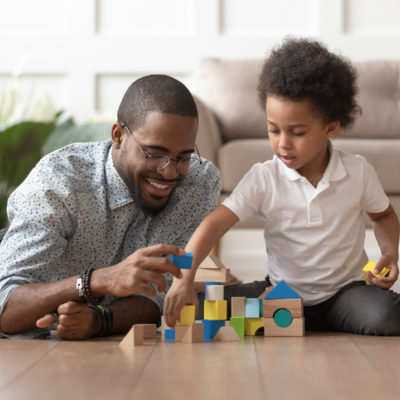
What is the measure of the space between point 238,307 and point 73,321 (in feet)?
1.25

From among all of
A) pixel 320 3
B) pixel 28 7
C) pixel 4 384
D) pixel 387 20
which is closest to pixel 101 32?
pixel 28 7

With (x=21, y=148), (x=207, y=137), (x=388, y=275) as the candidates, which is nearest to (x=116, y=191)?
(x=388, y=275)

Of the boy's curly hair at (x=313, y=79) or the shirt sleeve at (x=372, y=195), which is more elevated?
the boy's curly hair at (x=313, y=79)

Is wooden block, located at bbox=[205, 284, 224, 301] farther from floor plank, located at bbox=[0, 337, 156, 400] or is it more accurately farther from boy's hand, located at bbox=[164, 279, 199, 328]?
floor plank, located at bbox=[0, 337, 156, 400]

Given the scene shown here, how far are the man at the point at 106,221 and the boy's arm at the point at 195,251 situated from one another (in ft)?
0.21

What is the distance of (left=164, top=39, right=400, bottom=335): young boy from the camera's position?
174 cm

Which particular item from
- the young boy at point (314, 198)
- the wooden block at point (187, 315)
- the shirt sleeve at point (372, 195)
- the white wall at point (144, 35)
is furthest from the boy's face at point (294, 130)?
the white wall at point (144, 35)

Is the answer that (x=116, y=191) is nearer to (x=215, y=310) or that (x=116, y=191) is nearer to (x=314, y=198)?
(x=215, y=310)

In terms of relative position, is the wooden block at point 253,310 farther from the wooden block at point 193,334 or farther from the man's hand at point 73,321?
the man's hand at point 73,321

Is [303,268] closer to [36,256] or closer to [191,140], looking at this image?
[191,140]

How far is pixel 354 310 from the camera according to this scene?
168cm

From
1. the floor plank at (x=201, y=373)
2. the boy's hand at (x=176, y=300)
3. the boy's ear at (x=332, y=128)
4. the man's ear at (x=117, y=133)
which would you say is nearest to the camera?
the floor plank at (x=201, y=373)

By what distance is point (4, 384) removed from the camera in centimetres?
104

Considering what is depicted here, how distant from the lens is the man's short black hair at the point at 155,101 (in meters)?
1.62
